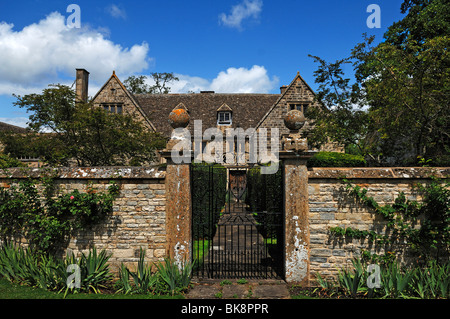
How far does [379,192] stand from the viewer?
5.69 m

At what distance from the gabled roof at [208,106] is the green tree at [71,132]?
1131 centimetres

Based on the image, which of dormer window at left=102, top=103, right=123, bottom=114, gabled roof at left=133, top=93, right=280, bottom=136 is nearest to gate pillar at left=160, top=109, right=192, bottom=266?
gabled roof at left=133, top=93, right=280, bottom=136

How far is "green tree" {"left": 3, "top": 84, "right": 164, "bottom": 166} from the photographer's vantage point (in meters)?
12.8

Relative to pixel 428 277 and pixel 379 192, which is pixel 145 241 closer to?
pixel 379 192

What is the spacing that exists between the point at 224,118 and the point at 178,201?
20367mm

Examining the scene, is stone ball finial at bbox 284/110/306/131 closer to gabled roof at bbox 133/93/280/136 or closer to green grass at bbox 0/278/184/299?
green grass at bbox 0/278/184/299

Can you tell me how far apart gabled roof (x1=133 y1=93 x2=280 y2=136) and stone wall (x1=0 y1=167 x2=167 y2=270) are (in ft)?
63.6

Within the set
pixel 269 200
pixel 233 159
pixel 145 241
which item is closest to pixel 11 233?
pixel 145 241

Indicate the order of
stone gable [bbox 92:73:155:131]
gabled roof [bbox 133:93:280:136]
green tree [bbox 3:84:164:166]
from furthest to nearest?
gabled roof [bbox 133:93:280:136]
stone gable [bbox 92:73:155:131]
green tree [bbox 3:84:164:166]

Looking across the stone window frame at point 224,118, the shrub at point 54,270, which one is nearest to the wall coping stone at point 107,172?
the shrub at point 54,270

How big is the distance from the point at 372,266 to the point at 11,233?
25.7ft

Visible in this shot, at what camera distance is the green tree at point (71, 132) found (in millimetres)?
12828

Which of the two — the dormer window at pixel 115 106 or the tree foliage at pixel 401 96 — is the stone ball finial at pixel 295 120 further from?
the dormer window at pixel 115 106
